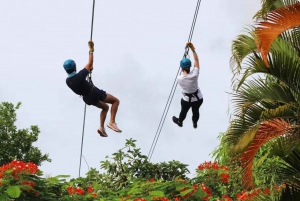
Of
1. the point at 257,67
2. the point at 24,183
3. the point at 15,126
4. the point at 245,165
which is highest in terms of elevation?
the point at 15,126

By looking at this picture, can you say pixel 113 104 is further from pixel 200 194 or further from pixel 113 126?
pixel 200 194

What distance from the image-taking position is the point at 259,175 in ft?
43.4

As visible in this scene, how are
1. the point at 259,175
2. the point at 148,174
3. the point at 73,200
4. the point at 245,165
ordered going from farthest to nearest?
the point at 148,174 → the point at 259,175 → the point at 73,200 → the point at 245,165

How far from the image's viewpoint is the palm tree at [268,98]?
8547 mm

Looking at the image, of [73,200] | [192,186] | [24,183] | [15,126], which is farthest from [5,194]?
[15,126]

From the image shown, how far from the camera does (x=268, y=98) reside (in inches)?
363

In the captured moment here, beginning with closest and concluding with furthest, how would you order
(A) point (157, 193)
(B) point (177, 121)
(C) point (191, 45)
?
1. (C) point (191, 45)
2. (A) point (157, 193)
3. (B) point (177, 121)

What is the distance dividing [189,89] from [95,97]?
1820 mm

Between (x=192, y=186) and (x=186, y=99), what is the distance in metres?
1.44

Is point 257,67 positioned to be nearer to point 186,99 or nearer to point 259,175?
point 186,99

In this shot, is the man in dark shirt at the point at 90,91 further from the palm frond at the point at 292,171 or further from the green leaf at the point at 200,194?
the palm frond at the point at 292,171

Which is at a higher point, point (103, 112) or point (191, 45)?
point (191, 45)

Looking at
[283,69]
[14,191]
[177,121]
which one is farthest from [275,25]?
[14,191]

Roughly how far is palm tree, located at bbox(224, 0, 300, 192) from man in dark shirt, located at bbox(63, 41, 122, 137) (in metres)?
1.68
